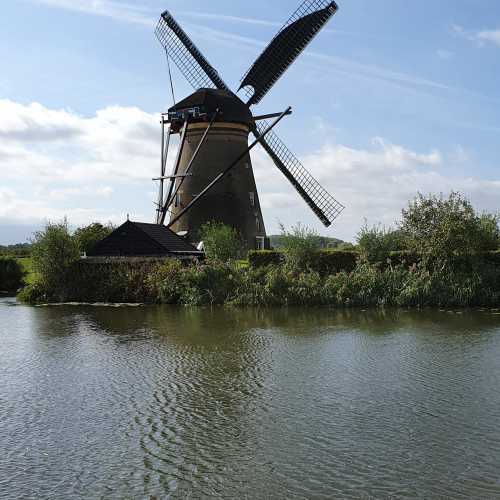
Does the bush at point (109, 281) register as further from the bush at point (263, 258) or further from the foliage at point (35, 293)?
the bush at point (263, 258)

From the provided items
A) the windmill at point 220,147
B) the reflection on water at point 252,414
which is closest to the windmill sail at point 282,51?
the windmill at point 220,147

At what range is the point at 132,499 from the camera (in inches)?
214

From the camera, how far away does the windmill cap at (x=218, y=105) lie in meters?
27.7

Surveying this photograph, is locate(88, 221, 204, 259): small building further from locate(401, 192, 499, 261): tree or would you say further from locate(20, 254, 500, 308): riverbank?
locate(401, 192, 499, 261): tree

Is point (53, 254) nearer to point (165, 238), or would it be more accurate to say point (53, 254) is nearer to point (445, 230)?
point (165, 238)

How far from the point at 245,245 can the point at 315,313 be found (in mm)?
10567

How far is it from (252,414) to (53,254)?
17.9 m

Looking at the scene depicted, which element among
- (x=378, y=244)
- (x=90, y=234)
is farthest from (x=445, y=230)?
(x=90, y=234)

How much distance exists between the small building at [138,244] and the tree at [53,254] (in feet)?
3.12

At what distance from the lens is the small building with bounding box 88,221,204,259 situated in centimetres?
2414

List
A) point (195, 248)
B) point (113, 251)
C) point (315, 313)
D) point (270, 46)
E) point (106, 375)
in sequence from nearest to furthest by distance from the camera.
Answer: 1. point (106, 375)
2. point (315, 313)
3. point (113, 251)
4. point (195, 248)
5. point (270, 46)

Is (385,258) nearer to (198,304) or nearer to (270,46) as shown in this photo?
(198,304)

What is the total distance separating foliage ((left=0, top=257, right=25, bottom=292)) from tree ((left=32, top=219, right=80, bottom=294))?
6.91 metres

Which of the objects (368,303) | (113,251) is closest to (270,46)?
(113,251)
